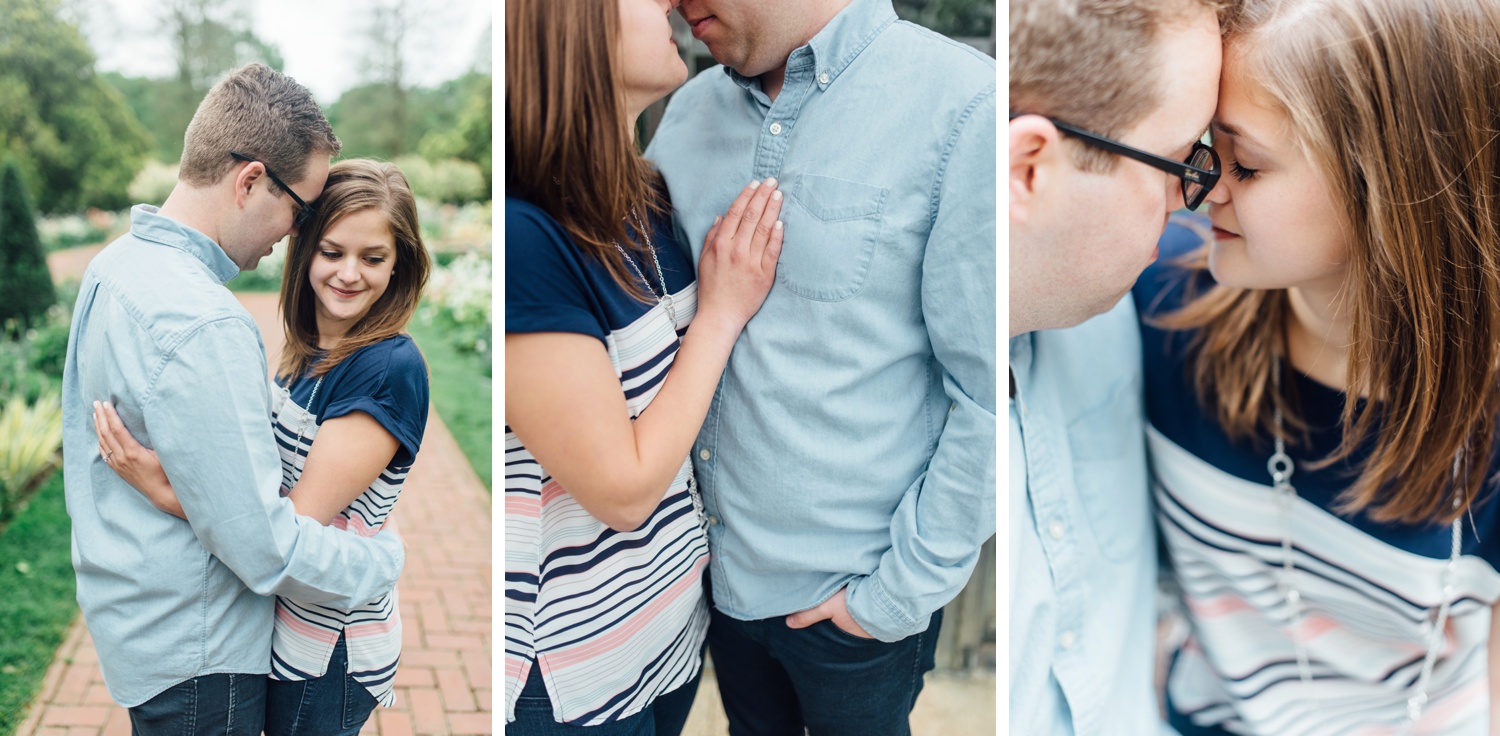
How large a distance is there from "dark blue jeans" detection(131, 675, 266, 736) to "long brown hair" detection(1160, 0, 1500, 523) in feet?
5.85

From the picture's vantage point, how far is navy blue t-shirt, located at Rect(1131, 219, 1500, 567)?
1.47 m

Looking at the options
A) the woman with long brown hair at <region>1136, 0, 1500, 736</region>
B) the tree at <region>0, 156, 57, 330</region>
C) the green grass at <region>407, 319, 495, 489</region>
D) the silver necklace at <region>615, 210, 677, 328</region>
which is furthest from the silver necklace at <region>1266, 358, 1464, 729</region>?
the tree at <region>0, 156, 57, 330</region>

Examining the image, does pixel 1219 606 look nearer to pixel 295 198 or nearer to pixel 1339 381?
pixel 1339 381

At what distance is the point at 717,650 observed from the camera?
1603mm

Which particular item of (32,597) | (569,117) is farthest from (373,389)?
(32,597)

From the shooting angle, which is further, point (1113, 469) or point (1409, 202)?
point (1113, 469)

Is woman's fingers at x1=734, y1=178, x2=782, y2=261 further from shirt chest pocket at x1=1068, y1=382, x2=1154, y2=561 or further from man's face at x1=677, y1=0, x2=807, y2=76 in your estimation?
shirt chest pocket at x1=1068, y1=382, x2=1154, y2=561

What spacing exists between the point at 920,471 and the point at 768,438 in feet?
0.86

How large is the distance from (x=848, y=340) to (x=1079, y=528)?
619 millimetres

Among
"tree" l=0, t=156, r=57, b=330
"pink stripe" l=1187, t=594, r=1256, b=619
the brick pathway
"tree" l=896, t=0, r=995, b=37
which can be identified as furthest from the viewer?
"tree" l=0, t=156, r=57, b=330

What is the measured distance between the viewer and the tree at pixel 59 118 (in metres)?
2.47

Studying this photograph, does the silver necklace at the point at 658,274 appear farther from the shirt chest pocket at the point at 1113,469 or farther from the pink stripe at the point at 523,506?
the shirt chest pocket at the point at 1113,469

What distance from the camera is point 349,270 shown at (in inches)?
51.9

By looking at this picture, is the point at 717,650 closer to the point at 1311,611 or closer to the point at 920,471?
the point at 920,471
